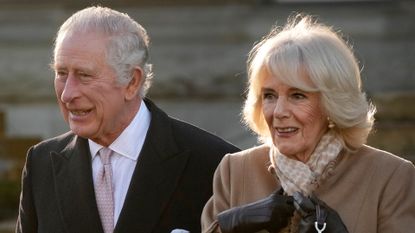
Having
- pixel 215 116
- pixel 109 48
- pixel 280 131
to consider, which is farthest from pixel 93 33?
pixel 215 116

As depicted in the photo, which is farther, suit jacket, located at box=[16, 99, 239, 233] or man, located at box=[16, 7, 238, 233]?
suit jacket, located at box=[16, 99, 239, 233]

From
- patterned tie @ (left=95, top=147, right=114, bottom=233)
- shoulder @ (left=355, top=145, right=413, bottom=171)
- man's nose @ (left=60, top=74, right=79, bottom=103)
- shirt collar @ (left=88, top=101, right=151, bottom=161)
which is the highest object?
man's nose @ (left=60, top=74, right=79, bottom=103)

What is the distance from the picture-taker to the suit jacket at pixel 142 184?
5539mm

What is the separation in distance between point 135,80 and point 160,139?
0.92 feet

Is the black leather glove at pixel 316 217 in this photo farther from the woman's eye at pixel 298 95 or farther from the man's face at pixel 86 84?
the man's face at pixel 86 84

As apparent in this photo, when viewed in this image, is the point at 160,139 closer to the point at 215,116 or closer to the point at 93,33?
the point at 93,33

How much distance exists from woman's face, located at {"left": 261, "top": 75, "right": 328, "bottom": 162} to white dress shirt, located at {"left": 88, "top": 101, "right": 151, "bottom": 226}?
80cm

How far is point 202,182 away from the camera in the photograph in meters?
5.62

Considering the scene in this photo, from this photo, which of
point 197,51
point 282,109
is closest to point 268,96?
point 282,109

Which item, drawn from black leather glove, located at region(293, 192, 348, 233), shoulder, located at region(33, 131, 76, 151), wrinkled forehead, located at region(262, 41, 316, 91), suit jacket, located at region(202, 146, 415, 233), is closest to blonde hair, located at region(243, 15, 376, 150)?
wrinkled forehead, located at region(262, 41, 316, 91)

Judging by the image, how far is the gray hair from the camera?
5441 millimetres

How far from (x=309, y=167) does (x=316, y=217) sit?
0.26 metres

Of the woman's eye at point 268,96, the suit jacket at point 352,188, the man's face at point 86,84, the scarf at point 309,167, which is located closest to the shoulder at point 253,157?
the suit jacket at point 352,188

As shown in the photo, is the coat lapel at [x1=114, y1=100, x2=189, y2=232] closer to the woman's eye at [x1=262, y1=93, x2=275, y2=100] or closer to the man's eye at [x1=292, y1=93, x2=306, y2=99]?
the woman's eye at [x1=262, y1=93, x2=275, y2=100]
